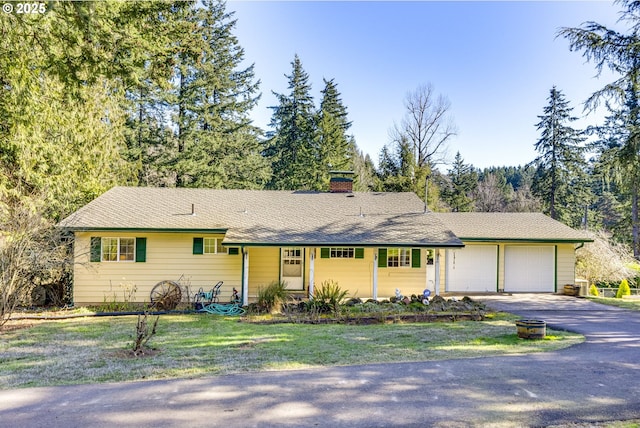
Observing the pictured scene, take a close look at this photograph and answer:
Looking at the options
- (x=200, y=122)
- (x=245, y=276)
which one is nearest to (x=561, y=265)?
(x=245, y=276)

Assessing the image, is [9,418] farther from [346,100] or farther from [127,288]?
[346,100]

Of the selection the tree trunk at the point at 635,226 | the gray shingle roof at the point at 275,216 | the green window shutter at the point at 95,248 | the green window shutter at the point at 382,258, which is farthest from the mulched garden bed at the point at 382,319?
the tree trunk at the point at 635,226

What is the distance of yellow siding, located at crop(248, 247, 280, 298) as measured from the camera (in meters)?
13.7

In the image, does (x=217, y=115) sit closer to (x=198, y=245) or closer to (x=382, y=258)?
(x=198, y=245)

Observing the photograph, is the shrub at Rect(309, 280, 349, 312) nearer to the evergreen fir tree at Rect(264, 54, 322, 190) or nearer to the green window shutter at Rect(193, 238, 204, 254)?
the green window shutter at Rect(193, 238, 204, 254)

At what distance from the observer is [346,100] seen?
3522 centimetres

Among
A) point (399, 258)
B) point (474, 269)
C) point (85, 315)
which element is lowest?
point (85, 315)

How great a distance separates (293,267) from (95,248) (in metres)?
6.56

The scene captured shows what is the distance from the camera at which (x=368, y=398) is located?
525 centimetres

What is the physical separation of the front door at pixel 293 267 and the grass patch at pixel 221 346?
11.6 feet

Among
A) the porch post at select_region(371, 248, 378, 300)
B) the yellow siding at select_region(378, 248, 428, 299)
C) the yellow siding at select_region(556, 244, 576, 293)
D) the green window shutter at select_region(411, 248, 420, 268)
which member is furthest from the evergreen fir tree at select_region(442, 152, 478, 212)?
the porch post at select_region(371, 248, 378, 300)

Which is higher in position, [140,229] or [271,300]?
[140,229]

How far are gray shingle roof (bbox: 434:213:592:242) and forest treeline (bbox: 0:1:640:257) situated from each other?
2499 millimetres

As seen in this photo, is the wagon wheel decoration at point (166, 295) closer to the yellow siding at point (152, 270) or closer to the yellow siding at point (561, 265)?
the yellow siding at point (152, 270)
